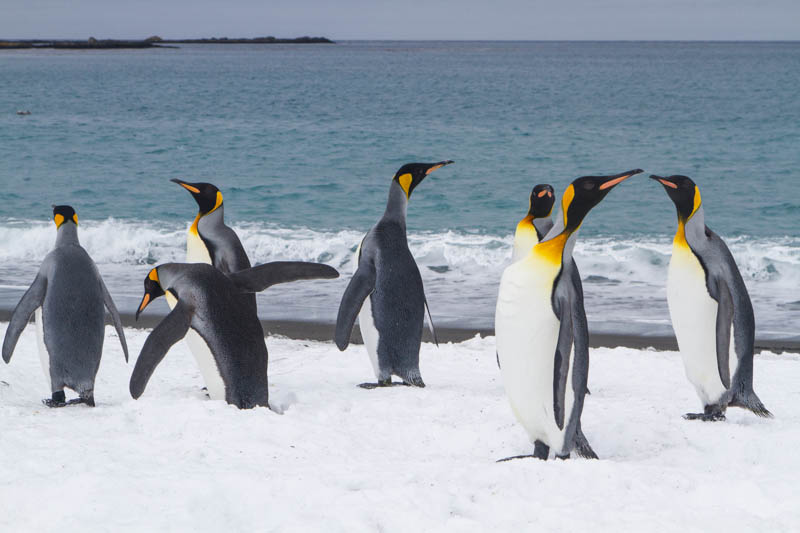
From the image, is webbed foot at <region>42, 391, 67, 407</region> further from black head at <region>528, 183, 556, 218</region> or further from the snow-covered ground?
black head at <region>528, 183, 556, 218</region>

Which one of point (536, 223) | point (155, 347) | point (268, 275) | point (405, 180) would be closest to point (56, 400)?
point (155, 347)

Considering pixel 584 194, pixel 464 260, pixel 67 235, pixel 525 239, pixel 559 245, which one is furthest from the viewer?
pixel 464 260

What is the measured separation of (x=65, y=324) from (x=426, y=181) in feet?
49.7

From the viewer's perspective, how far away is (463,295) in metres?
8.39

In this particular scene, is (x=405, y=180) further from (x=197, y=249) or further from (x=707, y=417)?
(x=707, y=417)

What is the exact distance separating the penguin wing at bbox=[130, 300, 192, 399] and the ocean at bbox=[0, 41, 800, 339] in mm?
3505

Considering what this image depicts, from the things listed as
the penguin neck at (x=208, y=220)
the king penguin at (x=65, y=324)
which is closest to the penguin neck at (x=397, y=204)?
the penguin neck at (x=208, y=220)

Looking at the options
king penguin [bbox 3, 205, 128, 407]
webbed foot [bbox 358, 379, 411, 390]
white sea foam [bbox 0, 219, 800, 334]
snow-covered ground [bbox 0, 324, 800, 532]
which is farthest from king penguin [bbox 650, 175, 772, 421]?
white sea foam [bbox 0, 219, 800, 334]

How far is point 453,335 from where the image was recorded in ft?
21.7

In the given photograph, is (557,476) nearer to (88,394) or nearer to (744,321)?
(744,321)

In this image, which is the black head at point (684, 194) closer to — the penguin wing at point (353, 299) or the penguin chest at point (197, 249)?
the penguin wing at point (353, 299)

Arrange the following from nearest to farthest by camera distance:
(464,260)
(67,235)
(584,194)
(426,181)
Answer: (584,194), (67,235), (464,260), (426,181)

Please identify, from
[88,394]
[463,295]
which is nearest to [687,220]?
[88,394]

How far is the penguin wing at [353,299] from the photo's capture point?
4508mm
